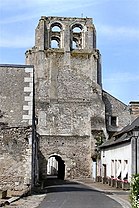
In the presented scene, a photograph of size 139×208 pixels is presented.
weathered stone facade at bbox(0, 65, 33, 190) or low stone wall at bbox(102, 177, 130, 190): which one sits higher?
weathered stone facade at bbox(0, 65, 33, 190)

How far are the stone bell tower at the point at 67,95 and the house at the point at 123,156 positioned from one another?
5211 millimetres

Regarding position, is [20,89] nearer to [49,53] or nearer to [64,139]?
[64,139]

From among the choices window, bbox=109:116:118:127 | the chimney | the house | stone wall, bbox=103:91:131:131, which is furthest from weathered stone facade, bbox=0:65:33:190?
window, bbox=109:116:118:127

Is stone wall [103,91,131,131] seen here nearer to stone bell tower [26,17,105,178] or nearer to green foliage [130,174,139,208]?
stone bell tower [26,17,105,178]

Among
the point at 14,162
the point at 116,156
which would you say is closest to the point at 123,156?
the point at 116,156

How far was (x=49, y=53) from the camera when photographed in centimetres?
4459

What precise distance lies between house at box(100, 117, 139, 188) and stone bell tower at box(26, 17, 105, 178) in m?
5.21

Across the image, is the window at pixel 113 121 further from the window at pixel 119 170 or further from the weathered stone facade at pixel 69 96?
the window at pixel 119 170

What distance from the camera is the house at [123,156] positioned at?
81.0 ft

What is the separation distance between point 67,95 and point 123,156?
1669 cm

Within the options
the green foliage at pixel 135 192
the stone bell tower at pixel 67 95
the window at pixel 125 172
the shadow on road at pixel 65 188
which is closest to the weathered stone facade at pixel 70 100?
the stone bell tower at pixel 67 95

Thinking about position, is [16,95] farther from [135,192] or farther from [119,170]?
[119,170]

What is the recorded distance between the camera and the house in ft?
81.0

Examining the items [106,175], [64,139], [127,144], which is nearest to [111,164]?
[106,175]
